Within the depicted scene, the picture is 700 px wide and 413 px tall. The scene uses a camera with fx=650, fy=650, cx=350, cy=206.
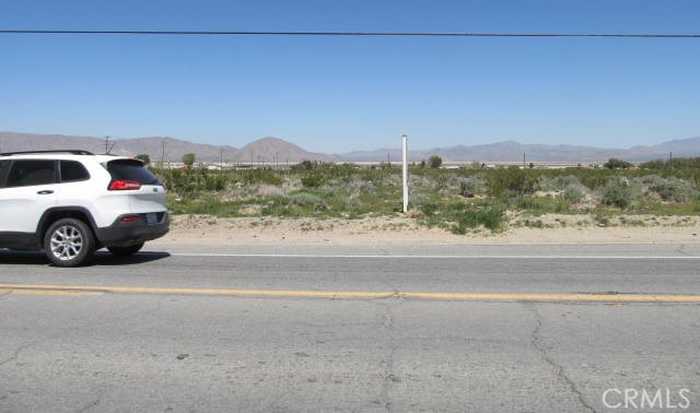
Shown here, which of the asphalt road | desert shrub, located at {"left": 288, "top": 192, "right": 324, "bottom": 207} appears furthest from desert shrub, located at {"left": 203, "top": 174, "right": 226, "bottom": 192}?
the asphalt road

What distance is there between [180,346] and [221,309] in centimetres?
146

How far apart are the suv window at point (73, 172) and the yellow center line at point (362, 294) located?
229 centimetres

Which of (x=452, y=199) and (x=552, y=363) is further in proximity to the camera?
(x=452, y=199)

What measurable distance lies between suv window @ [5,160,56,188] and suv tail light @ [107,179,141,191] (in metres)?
1.02

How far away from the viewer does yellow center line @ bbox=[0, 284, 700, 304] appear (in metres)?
7.78

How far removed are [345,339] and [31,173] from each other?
23.3ft

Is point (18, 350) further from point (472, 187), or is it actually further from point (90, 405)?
point (472, 187)

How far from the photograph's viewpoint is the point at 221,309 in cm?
735

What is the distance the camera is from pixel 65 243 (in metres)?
10.4

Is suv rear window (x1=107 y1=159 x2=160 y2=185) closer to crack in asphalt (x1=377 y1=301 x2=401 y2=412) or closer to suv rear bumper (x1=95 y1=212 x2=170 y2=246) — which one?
suv rear bumper (x1=95 y1=212 x2=170 y2=246)

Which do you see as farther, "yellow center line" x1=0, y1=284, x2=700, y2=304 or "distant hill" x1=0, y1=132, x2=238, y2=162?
"distant hill" x1=0, y1=132, x2=238, y2=162

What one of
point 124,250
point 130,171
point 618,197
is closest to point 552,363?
point 130,171

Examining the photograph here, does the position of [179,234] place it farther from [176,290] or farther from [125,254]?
[176,290]

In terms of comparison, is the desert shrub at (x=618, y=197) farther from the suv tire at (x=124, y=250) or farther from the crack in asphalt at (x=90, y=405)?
the crack in asphalt at (x=90, y=405)
